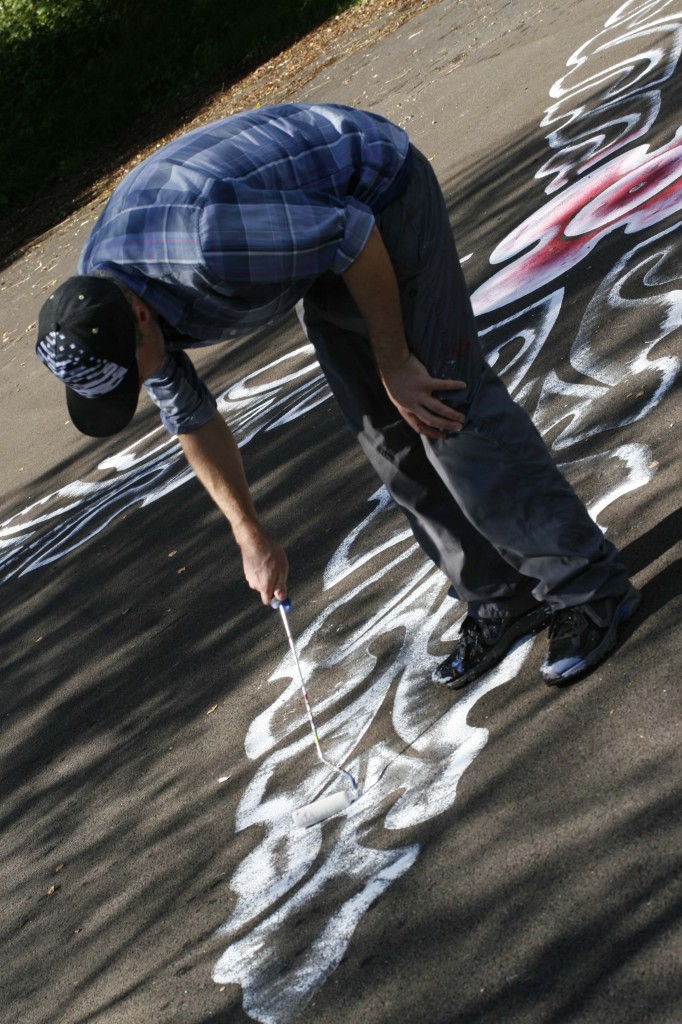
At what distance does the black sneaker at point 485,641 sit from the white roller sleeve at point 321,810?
479 mm

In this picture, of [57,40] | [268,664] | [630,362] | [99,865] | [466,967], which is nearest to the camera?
[466,967]

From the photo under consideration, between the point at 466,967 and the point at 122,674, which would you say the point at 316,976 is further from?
the point at 122,674

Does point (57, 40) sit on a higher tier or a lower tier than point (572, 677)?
higher

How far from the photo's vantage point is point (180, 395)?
3.20 metres

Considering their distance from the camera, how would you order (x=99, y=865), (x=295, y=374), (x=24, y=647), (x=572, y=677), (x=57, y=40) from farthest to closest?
(x=57, y=40) → (x=295, y=374) → (x=24, y=647) → (x=99, y=865) → (x=572, y=677)

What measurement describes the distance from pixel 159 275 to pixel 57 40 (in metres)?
16.4

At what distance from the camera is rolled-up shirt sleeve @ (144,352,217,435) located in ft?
10.4

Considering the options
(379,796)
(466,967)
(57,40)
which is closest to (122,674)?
(379,796)

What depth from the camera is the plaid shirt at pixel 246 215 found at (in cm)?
259

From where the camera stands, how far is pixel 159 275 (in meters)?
2.68

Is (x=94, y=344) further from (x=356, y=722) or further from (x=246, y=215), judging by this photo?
(x=356, y=722)

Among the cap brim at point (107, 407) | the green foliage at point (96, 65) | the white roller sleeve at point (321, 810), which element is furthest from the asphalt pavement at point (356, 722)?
the green foliage at point (96, 65)

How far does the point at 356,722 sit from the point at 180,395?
1.22 m

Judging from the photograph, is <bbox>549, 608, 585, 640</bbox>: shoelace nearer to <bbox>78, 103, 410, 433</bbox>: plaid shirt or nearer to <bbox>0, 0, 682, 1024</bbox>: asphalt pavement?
<bbox>0, 0, 682, 1024</bbox>: asphalt pavement
